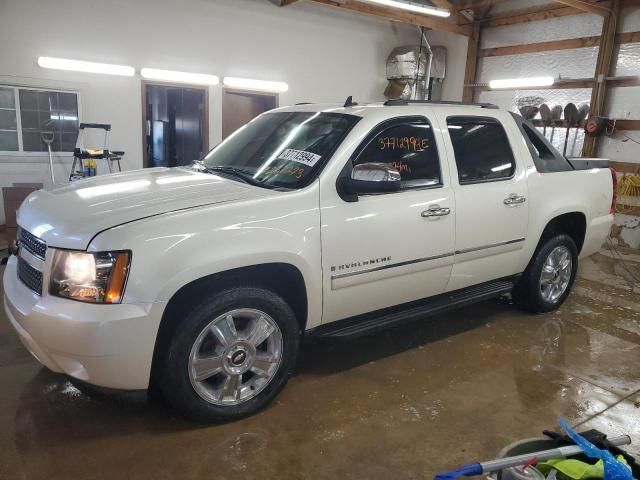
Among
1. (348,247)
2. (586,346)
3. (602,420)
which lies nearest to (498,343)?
(586,346)

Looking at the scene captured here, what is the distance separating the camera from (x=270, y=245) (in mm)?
2447

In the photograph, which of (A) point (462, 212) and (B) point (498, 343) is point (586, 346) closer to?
(B) point (498, 343)

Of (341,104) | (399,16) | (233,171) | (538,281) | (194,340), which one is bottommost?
(538,281)

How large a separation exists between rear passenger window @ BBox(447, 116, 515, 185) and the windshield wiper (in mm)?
1391

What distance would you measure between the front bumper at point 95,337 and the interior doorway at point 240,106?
22.7 ft

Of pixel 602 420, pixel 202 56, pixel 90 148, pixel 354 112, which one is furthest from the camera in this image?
pixel 202 56

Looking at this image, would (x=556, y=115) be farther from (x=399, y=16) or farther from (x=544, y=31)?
(x=399, y=16)

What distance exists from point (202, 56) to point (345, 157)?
6.33 m

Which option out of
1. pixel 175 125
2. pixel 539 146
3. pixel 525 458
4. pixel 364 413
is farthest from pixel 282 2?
pixel 525 458

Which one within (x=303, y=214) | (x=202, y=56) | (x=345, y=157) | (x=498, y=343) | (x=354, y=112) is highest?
(x=202, y=56)

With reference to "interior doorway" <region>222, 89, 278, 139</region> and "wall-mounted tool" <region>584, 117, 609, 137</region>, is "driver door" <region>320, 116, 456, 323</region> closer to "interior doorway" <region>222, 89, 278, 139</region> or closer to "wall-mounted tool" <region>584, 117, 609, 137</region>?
"wall-mounted tool" <region>584, 117, 609, 137</region>

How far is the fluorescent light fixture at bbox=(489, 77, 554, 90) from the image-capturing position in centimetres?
859

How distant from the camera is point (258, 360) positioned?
2613 mm

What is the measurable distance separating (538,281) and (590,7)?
5.66 metres
